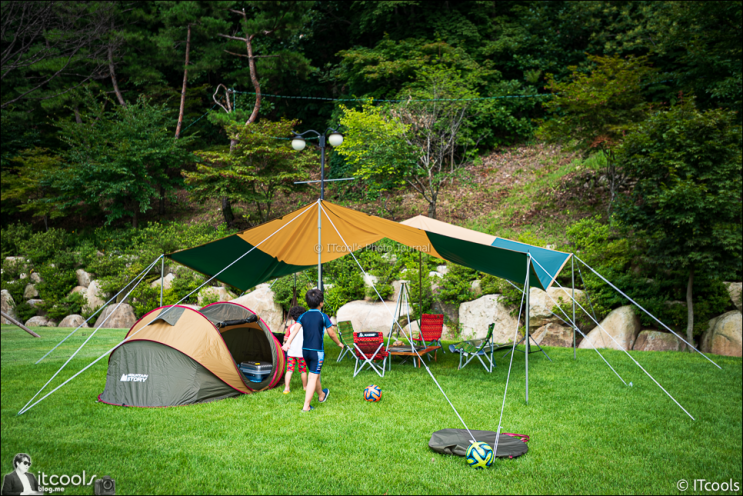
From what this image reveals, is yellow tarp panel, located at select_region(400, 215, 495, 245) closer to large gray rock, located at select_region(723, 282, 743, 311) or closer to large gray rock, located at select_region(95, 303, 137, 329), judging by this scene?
large gray rock, located at select_region(723, 282, 743, 311)

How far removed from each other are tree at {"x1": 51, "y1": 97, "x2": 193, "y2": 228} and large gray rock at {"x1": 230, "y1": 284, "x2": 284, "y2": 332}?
6.08 metres

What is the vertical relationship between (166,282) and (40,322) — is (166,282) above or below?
above

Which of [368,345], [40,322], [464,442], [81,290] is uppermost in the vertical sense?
[464,442]

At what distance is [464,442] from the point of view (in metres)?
3.49

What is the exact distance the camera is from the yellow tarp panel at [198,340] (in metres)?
4.76

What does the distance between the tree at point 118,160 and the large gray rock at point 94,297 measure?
258 cm

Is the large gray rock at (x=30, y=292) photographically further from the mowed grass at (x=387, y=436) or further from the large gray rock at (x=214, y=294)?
the mowed grass at (x=387, y=436)

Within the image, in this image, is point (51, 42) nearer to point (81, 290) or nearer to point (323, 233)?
point (81, 290)

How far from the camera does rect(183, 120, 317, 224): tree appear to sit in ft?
44.5

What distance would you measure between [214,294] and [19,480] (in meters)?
9.89

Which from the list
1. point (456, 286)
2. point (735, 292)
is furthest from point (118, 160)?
point (735, 292)

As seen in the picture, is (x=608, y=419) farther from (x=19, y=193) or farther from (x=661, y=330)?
(x=19, y=193)

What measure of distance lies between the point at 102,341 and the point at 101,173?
309 inches

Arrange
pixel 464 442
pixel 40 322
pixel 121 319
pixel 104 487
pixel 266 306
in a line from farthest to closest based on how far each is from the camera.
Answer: pixel 40 322
pixel 121 319
pixel 266 306
pixel 464 442
pixel 104 487
